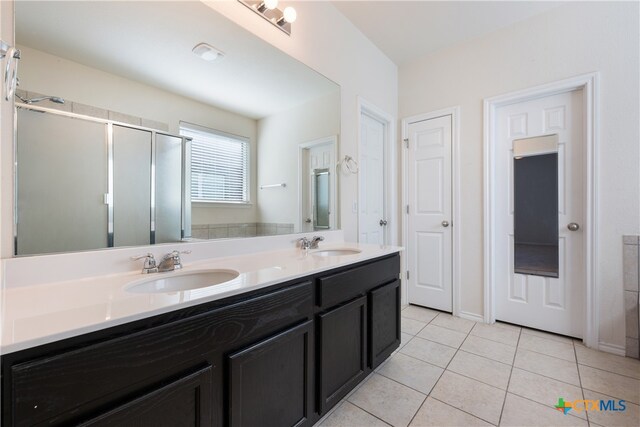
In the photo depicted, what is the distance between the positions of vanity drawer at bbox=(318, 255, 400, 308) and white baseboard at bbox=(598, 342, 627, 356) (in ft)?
5.44

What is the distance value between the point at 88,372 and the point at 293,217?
4.45 ft

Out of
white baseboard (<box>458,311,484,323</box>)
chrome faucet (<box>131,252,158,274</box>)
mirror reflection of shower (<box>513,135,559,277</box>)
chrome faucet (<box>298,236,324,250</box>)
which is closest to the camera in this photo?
chrome faucet (<box>131,252,158,274</box>)

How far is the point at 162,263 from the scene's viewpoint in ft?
3.75

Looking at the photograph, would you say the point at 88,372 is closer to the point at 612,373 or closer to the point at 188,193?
the point at 188,193

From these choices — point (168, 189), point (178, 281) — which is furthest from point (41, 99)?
point (178, 281)

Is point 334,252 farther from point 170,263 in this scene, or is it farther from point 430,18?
point 430,18

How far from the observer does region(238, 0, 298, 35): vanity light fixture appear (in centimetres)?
157

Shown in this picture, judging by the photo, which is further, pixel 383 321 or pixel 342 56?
pixel 342 56

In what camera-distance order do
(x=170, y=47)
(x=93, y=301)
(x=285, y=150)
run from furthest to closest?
(x=285, y=150)
(x=170, y=47)
(x=93, y=301)

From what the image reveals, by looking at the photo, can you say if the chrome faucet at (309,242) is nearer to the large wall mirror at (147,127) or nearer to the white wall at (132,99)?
the large wall mirror at (147,127)

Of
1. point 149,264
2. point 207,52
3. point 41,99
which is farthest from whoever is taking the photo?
point 207,52

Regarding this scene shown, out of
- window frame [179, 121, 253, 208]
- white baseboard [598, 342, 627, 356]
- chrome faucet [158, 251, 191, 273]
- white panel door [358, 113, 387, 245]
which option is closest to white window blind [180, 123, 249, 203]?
window frame [179, 121, 253, 208]

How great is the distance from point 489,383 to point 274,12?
2.63 meters

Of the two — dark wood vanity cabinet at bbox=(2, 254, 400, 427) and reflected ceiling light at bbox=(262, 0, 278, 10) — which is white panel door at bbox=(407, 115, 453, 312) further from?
reflected ceiling light at bbox=(262, 0, 278, 10)
